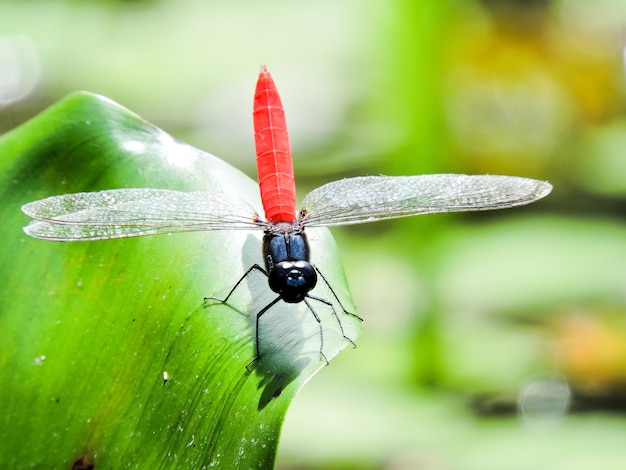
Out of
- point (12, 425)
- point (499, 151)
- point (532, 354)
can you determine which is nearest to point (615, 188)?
point (499, 151)

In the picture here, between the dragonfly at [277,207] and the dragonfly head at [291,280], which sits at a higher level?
the dragonfly at [277,207]

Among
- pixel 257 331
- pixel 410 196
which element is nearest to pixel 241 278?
pixel 257 331

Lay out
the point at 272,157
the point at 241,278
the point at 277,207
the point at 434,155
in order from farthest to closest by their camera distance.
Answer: the point at 434,155 → the point at 272,157 → the point at 277,207 → the point at 241,278

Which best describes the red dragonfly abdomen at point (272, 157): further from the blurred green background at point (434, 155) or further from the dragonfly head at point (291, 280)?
the blurred green background at point (434, 155)

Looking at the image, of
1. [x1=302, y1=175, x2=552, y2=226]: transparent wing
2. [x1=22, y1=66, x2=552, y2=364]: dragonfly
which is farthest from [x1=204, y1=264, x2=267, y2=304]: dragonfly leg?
[x1=302, y1=175, x2=552, y2=226]: transparent wing

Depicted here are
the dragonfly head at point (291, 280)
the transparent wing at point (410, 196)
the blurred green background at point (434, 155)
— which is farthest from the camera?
the blurred green background at point (434, 155)

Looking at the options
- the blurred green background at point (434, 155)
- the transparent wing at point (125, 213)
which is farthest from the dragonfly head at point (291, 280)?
the blurred green background at point (434, 155)

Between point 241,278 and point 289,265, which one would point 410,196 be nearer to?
point 289,265
